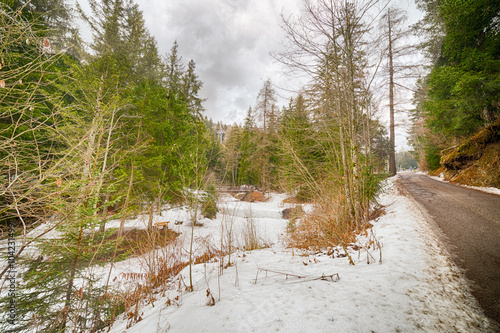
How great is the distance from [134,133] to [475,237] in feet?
25.4

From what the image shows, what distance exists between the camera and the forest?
2.30m

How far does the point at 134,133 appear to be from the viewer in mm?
4879

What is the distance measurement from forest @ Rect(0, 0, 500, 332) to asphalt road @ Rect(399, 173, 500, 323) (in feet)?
4.86

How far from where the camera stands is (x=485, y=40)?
8.69 meters

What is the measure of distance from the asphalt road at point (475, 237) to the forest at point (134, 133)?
148cm

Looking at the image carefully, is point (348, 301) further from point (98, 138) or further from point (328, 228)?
point (98, 138)

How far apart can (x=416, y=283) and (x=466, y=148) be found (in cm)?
1209

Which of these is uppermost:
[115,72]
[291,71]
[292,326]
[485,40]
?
[485,40]

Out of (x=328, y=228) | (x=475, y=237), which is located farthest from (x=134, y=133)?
(x=475, y=237)

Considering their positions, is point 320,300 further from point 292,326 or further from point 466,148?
point 466,148

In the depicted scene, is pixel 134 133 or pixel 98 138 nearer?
pixel 98 138

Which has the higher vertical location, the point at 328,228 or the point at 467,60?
the point at 467,60

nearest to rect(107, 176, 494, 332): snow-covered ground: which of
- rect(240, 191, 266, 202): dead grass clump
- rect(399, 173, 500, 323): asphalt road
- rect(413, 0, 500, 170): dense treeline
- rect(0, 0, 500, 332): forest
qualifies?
rect(399, 173, 500, 323): asphalt road

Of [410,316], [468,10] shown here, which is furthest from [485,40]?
[410,316]
